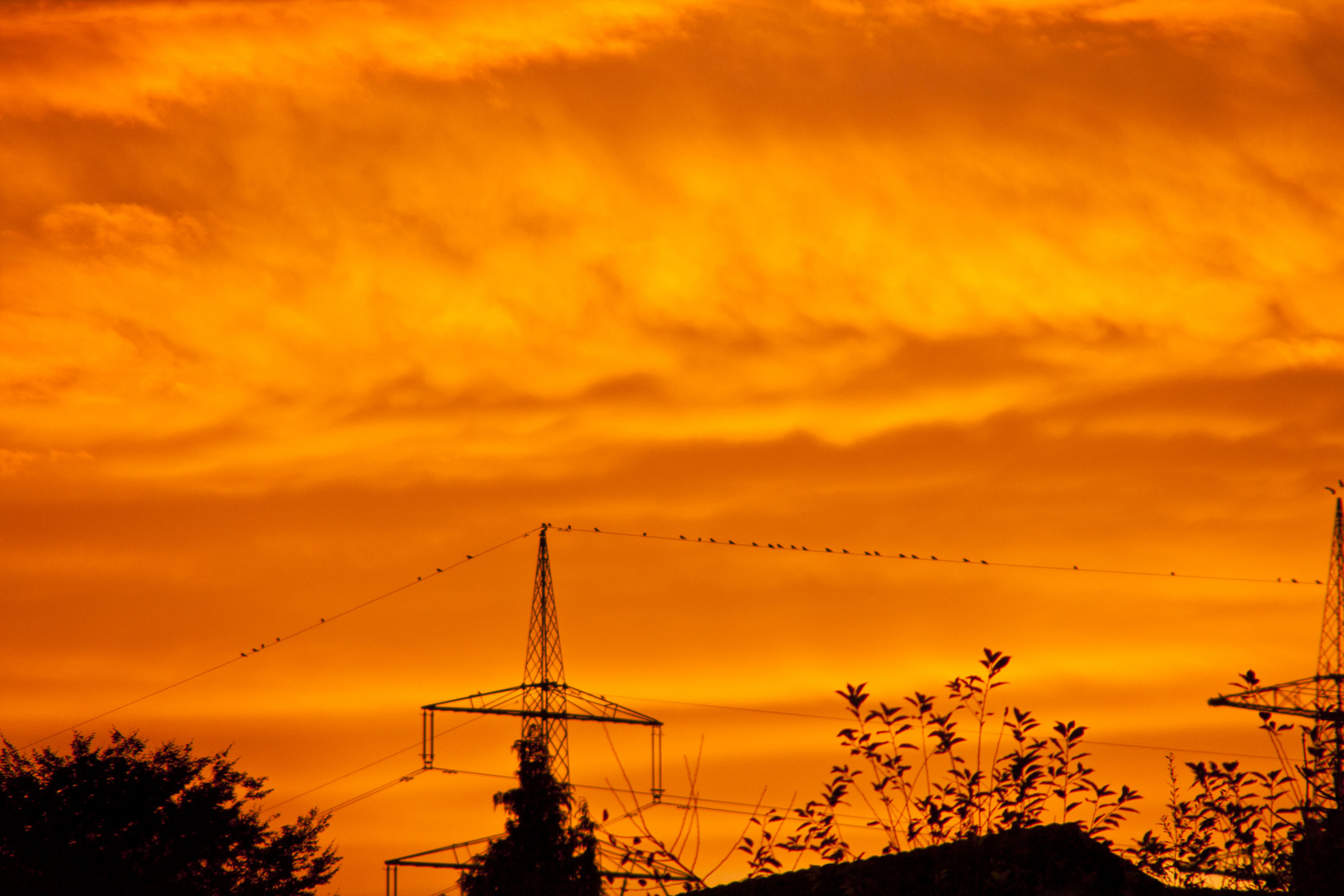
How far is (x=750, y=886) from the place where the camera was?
969 inches

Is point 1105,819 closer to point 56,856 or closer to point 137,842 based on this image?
Result: point 56,856

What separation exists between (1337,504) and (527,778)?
126 ft

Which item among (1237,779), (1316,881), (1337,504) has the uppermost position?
(1337,504)

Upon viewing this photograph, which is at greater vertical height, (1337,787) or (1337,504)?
(1337,504)

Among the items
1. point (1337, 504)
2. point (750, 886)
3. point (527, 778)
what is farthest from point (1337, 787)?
point (527, 778)

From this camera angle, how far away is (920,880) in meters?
16.7

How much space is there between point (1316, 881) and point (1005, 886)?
9.38 feet

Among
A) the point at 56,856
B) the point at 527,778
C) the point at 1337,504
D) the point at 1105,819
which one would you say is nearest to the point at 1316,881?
the point at 1105,819

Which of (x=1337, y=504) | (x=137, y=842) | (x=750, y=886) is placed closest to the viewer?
→ (x=750, y=886)

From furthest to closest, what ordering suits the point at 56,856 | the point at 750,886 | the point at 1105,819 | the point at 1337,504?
1. the point at 56,856
2. the point at 1337,504
3. the point at 750,886
4. the point at 1105,819

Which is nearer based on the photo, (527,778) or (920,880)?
(920,880)

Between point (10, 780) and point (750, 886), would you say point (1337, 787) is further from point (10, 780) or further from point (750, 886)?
point (10, 780)

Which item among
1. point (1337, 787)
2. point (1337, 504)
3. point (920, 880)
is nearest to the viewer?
point (1337, 787)

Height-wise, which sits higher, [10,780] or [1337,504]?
[1337,504]
